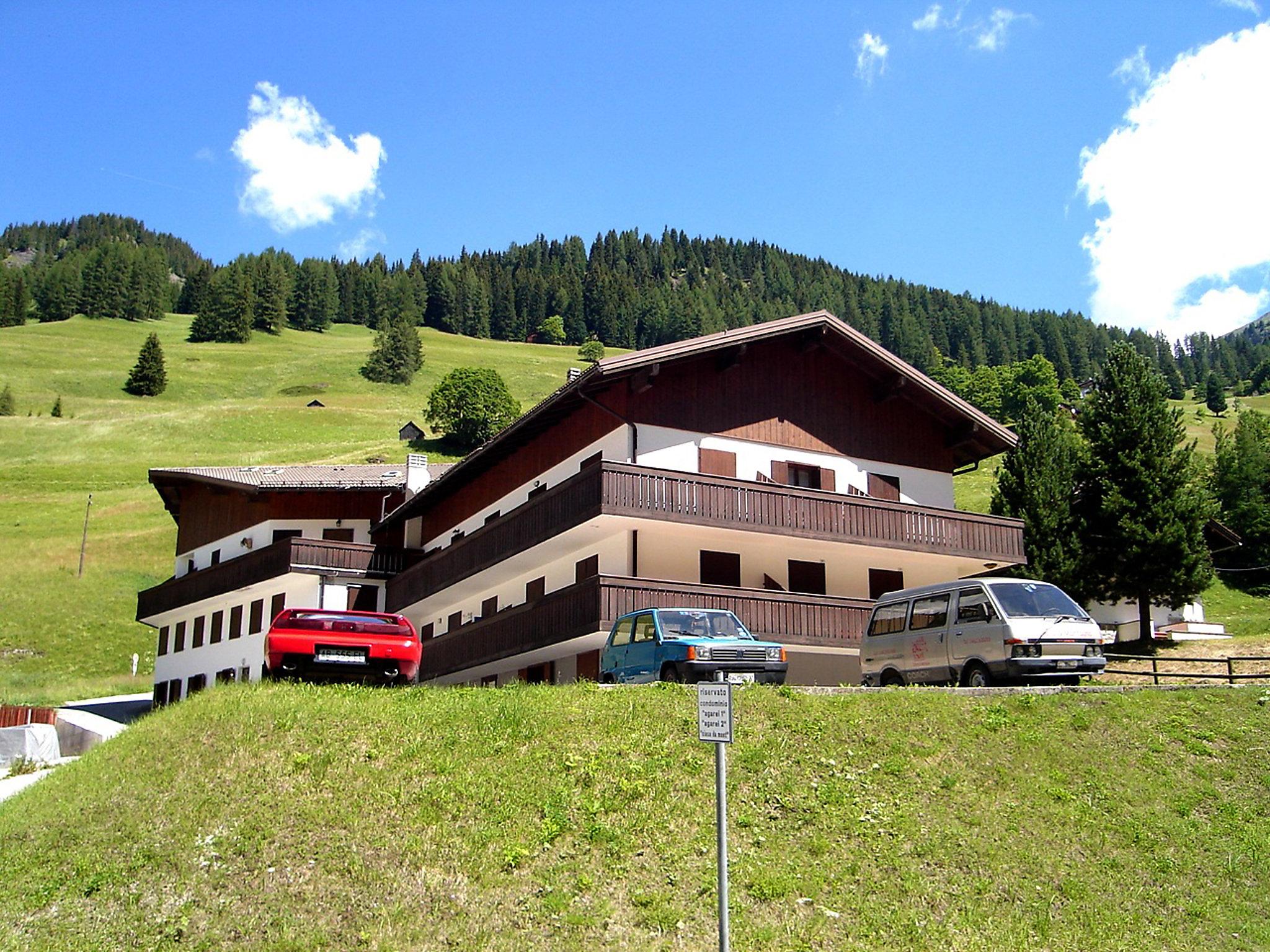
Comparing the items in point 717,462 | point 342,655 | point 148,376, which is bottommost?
point 342,655

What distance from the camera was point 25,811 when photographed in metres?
15.4

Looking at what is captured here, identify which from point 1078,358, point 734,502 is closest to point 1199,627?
point 734,502

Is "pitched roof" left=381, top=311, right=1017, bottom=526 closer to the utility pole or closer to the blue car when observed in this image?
the blue car

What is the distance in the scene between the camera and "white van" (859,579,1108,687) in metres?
19.7

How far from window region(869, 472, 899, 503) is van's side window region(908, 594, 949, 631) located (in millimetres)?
10852

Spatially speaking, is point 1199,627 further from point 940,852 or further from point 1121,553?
point 940,852

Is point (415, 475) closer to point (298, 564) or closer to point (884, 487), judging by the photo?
point (298, 564)

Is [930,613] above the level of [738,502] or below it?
below

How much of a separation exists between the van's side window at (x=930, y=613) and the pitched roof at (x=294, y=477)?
30.5m

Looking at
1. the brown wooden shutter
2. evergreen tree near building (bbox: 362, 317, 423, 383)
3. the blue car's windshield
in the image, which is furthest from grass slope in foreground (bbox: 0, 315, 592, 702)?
the blue car's windshield

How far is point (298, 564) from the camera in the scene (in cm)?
4312

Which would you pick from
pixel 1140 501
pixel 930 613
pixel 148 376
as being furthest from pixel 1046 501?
pixel 148 376

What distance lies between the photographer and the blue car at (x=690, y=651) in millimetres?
20531

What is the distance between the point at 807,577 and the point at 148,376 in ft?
386
